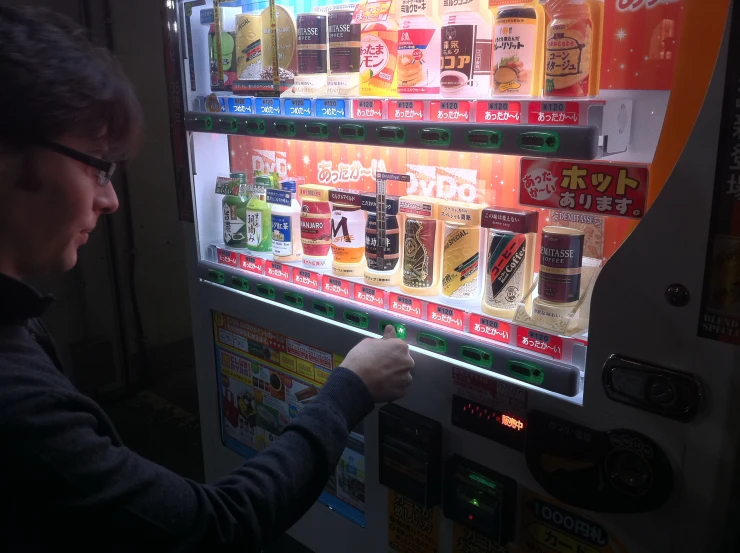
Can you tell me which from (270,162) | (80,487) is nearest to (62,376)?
(80,487)

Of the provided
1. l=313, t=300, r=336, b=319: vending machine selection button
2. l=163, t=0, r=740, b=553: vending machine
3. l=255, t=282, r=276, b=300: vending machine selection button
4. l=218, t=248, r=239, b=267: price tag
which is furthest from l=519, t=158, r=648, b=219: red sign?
l=218, t=248, r=239, b=267: price tag

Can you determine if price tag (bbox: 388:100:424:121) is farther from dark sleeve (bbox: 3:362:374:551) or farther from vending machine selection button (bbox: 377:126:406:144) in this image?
dark sleeve (bbox: 3:362:374:551)

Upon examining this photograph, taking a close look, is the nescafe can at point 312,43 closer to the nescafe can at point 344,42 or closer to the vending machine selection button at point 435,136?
the nescafe can at point 344,42

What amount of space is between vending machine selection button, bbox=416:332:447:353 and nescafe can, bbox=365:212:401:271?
0.93 feet

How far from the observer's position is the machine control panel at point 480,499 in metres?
1.38

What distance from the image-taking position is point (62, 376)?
1.04 m

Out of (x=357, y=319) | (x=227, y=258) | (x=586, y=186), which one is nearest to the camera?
(x=586, y=186)

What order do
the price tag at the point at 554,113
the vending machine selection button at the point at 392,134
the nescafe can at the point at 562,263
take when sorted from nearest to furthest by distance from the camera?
the price tag at the point at 554,113
the nescafe can at the point at 562,263
the vending machine selection button at the point at 392,134

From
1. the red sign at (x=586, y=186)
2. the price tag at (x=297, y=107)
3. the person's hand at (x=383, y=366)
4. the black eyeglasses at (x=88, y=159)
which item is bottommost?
the person's hand at (x=383, y=366)

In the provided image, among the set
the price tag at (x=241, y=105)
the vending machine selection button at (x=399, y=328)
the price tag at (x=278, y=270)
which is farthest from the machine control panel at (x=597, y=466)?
the price tag at (x=241, y=105)

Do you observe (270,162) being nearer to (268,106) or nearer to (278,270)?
(268,106)

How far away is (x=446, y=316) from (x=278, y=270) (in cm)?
63

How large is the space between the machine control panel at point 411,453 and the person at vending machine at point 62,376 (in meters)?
0.45

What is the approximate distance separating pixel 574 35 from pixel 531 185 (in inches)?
12.7
